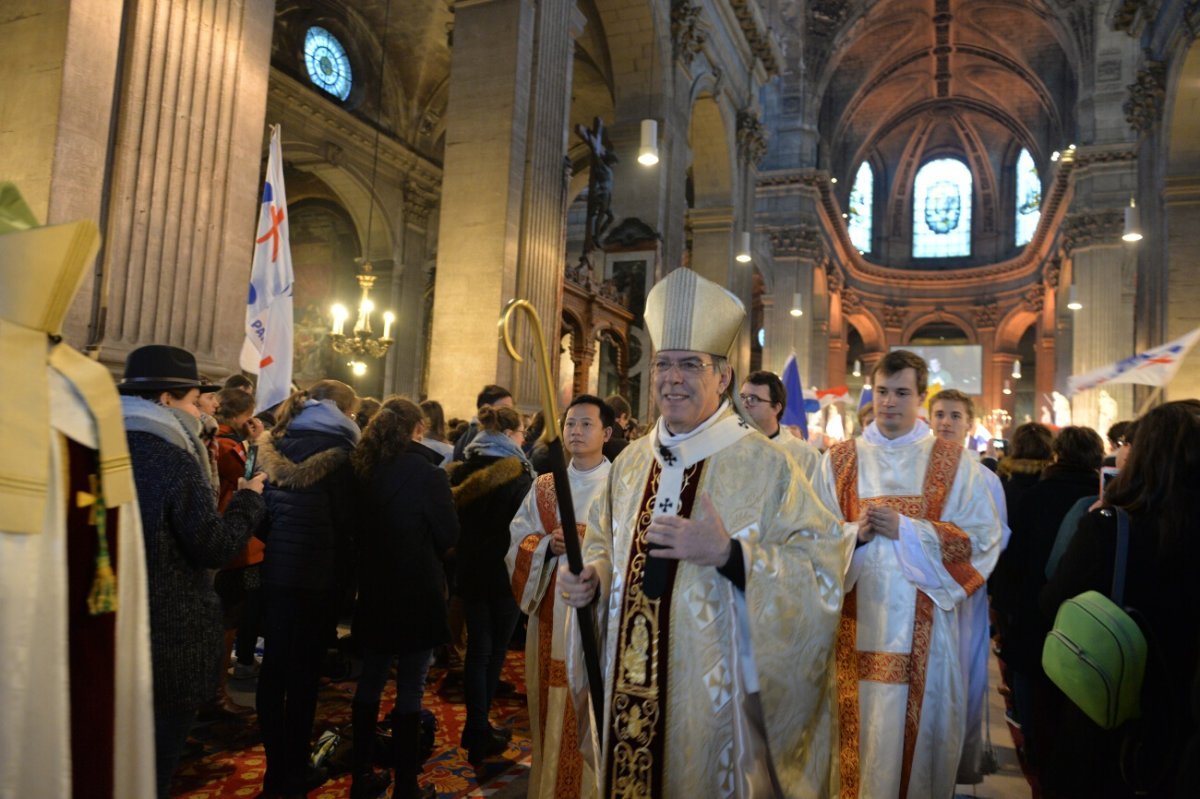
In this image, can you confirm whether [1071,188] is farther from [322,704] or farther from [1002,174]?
[322,704]

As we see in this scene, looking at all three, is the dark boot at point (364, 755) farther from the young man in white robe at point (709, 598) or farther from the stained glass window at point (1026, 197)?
the stained glass window at point (1026, 197)

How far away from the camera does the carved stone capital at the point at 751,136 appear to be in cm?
1739

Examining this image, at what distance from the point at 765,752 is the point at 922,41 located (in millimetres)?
36173

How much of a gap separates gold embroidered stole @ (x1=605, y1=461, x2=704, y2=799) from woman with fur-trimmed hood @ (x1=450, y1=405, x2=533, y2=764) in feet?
6.97

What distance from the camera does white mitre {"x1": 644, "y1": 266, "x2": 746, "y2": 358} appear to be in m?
2.50

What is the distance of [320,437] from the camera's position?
371 centimetres

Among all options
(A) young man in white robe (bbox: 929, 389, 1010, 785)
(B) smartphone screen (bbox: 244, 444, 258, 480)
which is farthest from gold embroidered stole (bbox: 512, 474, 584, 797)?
(A) young man in white robe (bbox: 929, 389, 1010, 785)

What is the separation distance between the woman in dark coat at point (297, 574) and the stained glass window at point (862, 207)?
36461 millimetres

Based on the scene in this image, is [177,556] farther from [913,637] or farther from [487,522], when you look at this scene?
[913,637]

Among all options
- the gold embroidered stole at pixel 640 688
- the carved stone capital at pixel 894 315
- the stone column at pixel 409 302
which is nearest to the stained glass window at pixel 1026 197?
the carved stone capital at pixel 894 315

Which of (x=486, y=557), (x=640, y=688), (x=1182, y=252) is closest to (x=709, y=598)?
(x=640, y=688)

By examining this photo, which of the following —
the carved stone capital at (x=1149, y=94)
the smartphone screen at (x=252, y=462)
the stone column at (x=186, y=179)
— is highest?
the carved stone capital at (x=1149, y=94)

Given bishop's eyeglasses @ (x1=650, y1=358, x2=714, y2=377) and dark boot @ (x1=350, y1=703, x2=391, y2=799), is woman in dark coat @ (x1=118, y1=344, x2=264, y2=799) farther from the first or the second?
bishop's eyeglasses @ (x1=650, y1=358, x2=714, y2=377)

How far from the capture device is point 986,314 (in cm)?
3769
